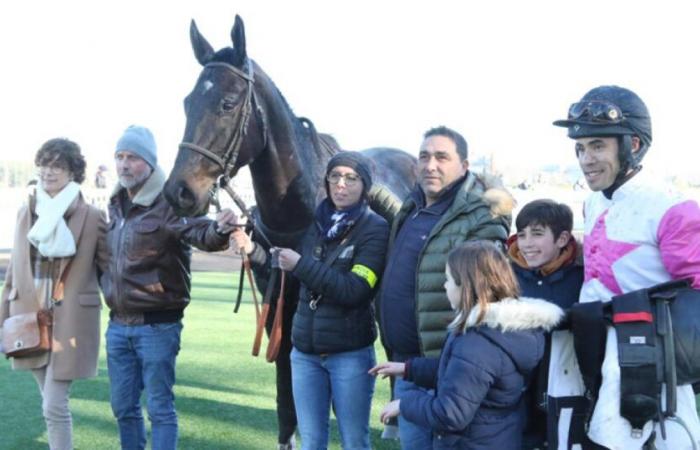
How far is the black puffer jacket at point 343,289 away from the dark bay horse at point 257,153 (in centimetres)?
64

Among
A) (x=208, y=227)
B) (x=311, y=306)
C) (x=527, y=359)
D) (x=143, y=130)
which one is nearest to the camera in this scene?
(x=527, y=359)

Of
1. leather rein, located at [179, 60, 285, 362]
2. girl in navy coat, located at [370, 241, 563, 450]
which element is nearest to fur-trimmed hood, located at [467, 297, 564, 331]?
girl in navy coat, located at [370, 241, 563, 450]

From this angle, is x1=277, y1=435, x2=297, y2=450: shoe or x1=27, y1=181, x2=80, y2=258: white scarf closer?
x1=27, y1=181, x2=80, y2=258: white scarf

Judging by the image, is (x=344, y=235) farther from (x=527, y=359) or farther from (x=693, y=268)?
(x=693, y=268)

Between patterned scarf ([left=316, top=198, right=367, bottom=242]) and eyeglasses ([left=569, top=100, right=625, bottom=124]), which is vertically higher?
eyeglasses ([left=569, top=100, right=625, bottom=124])

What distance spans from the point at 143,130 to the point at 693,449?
3.09 metres


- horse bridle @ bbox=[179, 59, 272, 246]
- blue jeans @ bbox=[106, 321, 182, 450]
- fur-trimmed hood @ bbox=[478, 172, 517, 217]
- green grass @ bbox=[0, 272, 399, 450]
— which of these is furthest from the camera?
green grass @ bbox=[0, 272, 399, 450]

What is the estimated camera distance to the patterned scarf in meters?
3.36

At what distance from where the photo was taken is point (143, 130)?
4086 mm

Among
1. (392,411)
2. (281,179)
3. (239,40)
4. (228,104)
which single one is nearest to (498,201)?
(392,411)

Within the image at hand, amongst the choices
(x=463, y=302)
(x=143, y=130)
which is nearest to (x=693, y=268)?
(x=463, y=302)

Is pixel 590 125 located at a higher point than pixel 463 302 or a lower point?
higher

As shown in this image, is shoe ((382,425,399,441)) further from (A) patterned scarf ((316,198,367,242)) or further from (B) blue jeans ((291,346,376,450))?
(A) patterned scarf ((316,198,367,242))

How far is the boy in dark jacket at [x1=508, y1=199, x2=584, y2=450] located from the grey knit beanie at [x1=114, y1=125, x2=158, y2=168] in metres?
2.08
